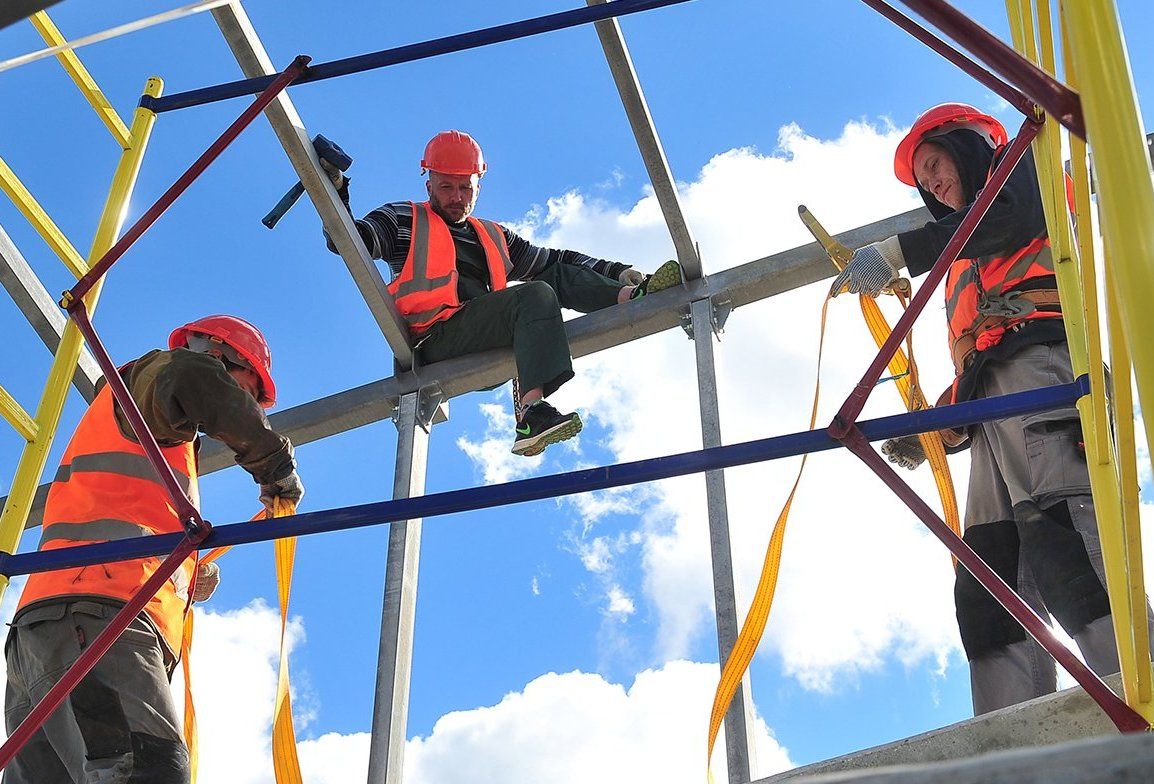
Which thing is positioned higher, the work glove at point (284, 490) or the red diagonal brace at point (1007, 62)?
the work glove at point (284, 490)

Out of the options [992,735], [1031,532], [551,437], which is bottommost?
[992,735]

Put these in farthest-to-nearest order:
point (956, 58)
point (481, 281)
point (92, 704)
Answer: point (481, 281) < point (92, 704) < point (956, 58)

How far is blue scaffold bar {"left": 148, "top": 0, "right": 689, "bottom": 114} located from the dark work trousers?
150 centimetres

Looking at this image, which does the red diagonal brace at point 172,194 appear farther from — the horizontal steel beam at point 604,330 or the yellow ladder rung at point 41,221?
the horizontal steel beam at point 604,330

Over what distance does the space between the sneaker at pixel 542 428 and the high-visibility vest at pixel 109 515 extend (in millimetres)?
1491

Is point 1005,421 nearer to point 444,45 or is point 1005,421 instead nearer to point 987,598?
point 987,598

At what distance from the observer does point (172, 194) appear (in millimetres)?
3795

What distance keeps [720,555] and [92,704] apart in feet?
7.15

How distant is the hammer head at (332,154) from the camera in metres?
5.61

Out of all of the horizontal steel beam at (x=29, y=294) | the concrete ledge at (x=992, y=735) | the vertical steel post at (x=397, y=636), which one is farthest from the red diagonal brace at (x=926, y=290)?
the horizontal steel beam at (x=29, y=294)

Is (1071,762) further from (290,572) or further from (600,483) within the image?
(290,572)

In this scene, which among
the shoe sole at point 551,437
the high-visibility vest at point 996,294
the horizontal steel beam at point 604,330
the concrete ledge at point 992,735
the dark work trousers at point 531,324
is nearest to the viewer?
the concrete ledge at point 992,735

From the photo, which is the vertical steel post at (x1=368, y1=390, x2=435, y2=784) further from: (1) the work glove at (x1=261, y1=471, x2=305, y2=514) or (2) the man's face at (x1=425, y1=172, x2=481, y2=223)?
(2) the man's face at (x1=425, y1=172, x2=481, y2=223)

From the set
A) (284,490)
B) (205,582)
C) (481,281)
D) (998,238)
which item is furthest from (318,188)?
(998,238)
